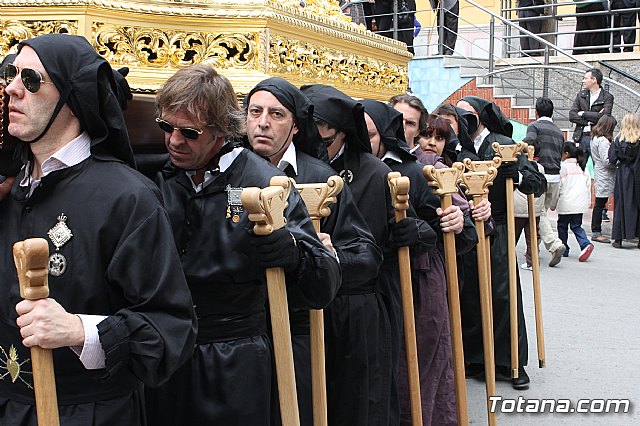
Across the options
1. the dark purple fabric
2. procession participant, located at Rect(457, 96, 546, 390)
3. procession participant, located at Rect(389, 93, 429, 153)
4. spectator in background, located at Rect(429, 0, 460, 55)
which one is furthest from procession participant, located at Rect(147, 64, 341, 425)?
spectator in background, located at Rect(429, 0, 460, 55)

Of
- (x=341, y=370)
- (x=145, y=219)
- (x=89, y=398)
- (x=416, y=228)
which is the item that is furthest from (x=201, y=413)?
(x=416, y=228)

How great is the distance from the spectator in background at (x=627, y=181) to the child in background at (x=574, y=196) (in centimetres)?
98

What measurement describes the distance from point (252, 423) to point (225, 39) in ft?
5.78

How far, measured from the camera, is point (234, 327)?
2980 millimetres

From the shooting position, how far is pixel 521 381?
20.2 ft

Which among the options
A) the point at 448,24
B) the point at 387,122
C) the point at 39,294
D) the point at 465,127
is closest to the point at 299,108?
the point at 387,122

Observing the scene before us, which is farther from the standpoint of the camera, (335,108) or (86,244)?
(335,108)

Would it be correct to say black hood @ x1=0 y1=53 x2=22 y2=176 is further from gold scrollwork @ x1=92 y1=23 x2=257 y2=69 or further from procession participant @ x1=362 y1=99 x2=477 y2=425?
procession participant @ x1=362 y1=99 x2=477 y2=425

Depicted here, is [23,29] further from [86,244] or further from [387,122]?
[387,122]

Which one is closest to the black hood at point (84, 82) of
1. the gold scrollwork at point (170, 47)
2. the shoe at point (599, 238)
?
the gold scrollwork at point (170, 47)

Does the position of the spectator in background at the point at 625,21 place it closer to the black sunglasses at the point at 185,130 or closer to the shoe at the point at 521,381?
the shoe at the point at 521,381

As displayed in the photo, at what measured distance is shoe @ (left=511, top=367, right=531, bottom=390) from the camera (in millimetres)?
6123

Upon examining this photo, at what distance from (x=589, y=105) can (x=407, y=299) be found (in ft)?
33.6

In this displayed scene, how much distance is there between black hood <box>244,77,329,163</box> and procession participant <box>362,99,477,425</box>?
32.6 inches
